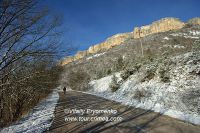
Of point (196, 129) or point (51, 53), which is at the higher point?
point (51, 53)

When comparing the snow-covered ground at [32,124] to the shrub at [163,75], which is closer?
the snow-covered ground at [32,124]

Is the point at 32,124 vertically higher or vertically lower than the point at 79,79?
lower

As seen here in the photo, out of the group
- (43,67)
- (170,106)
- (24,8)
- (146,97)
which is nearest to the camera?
(24,8)

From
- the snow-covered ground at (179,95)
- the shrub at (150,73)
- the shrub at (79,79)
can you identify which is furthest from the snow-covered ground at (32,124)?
the shrub at (79,79)

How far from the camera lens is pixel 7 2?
22.4 ft

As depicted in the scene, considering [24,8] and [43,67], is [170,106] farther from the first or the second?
[24,8]

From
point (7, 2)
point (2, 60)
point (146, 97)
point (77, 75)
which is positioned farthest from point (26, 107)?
point (77, 75)

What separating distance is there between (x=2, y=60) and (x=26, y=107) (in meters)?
14.0

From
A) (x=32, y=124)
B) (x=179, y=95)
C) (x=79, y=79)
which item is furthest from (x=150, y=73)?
(x=79, y=79)

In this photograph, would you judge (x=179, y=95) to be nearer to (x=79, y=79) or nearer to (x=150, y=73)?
(x=150, y=73)

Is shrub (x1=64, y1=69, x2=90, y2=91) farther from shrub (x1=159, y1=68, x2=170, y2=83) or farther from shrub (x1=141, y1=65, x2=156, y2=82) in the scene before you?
shrub (x1=159, y1=68, x2=170, y2=83)

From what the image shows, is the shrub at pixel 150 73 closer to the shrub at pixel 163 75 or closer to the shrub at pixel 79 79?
the shrub at pixel 163 75

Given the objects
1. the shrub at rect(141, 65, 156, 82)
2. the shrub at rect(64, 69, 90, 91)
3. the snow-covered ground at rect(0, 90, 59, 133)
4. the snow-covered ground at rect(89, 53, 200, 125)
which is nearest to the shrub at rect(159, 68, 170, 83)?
the snow-covered ground at rect(89, 53, 200, 125)

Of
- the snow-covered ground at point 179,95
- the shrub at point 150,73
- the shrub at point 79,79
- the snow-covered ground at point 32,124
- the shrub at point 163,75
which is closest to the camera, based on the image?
the snow-covered ground at point 32,124
